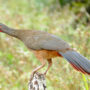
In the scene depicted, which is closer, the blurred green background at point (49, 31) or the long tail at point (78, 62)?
the long tail at point (78, 62)

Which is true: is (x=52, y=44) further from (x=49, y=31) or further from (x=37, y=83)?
(x=49, y=31)

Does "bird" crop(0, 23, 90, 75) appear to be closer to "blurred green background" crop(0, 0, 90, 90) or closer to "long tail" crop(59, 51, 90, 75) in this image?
"long tail" crop(59, 51, 90, 75)

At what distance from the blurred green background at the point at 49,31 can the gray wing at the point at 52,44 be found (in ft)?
1.63

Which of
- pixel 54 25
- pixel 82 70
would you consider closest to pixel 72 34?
pixel 54 25

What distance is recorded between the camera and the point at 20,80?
5504mm

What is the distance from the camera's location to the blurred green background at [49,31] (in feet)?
15.8

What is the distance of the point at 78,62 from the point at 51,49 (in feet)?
1.46

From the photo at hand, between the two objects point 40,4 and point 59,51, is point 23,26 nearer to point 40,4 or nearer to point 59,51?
point 40,4

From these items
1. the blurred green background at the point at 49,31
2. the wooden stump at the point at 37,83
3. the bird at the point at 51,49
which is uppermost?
the bird at the point at 51,49

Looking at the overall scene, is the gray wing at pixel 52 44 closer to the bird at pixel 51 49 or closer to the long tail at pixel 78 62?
the bird at pixel 51 49

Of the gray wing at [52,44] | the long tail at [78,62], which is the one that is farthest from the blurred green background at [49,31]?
the gray wing at [52,44]

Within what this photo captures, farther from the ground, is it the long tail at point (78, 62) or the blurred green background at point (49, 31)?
the long tail at point (78, 62)

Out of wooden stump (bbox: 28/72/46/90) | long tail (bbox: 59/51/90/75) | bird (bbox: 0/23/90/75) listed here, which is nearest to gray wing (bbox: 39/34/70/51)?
bird (bbox: 0/23/90/75)

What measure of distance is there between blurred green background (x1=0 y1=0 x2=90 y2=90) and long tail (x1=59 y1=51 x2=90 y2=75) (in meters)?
0.23
